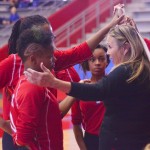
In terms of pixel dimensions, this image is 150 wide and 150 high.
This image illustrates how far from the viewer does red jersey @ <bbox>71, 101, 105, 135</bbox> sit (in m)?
2.39

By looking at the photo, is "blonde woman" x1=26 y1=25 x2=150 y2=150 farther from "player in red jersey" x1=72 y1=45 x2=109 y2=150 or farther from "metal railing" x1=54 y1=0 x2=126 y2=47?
"metal railing" x1=54 y1=0 x2=126 y2=47

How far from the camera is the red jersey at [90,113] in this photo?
239cm

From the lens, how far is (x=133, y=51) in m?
1.81

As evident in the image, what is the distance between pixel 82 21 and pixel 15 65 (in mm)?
8662

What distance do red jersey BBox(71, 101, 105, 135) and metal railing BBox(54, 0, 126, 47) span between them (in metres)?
7.61

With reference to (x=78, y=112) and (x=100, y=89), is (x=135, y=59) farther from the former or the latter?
(x=78, y=112)

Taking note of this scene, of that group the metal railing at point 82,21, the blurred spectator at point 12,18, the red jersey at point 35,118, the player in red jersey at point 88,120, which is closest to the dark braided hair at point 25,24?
the red jersey at point 35,118

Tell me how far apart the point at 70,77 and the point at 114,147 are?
630 millimetres

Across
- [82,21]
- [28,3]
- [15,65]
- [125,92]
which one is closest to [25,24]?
[15,65]

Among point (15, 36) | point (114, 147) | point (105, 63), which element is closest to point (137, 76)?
point (114, 147)

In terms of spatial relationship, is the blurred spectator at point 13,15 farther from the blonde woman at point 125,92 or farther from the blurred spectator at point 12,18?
the blonde woman at point 125,92

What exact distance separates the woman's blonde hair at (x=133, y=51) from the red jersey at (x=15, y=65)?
0.33 metres

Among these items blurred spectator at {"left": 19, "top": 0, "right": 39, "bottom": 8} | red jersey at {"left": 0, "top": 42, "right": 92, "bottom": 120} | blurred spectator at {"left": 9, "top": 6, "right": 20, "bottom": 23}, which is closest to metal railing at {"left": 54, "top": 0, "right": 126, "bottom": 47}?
blurred spectator at {"left": 9, "top": 6, "right": 20, "bottom": 23}

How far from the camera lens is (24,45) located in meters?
1.65
